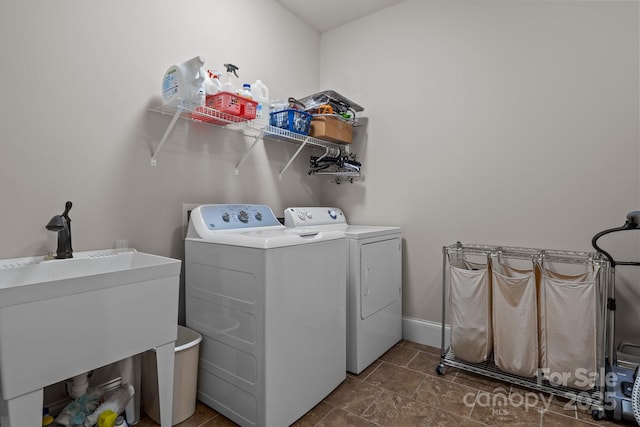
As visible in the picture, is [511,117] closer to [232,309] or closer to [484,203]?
[484,203]

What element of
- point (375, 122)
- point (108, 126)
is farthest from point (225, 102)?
point (375, 122)

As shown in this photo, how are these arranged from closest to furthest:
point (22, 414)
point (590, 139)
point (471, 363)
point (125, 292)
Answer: point (22, 414)
point (125, 292)
point (590, 139)
point (471, 363)

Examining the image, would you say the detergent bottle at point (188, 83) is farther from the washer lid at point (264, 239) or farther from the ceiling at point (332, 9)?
the ceiling at point (332, 9)

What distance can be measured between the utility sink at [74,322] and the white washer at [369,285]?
3.36 ft

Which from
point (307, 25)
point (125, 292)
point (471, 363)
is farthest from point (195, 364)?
point (307, 25)

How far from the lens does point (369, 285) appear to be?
2053 mm

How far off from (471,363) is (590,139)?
59.6 inches

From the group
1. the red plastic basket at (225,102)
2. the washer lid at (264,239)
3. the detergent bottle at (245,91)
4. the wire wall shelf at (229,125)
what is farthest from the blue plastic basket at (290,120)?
the washer lid at (264,239)

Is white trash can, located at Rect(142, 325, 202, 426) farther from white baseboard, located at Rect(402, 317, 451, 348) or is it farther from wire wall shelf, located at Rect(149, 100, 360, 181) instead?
white baseboard, located at Rect(402, 317, 451, 348)

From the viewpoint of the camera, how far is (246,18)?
228cm

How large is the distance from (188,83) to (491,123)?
1.89 meters

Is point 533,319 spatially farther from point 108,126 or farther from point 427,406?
point 108,126

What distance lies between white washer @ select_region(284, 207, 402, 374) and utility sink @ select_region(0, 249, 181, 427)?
1.02 meters

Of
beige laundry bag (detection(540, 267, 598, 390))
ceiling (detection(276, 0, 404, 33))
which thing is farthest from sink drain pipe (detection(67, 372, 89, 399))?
ceiling (detection(276, 0, 404, 33))
